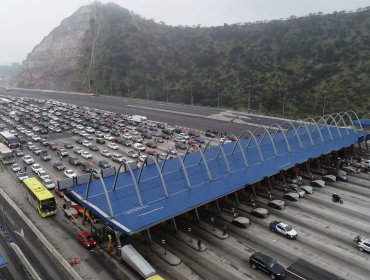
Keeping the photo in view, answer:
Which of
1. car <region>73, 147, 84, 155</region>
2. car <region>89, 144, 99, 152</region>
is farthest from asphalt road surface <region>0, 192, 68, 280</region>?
car <region>89, 144, 99, 152</region>

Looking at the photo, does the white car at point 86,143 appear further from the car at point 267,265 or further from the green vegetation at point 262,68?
the green vegetation at point 262,68

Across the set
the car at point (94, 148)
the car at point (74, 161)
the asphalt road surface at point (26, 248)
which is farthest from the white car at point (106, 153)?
the asphalt road surface at point (26, 248)

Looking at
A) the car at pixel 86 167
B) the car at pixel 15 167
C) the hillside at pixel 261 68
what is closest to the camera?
the car at pixel 86 167

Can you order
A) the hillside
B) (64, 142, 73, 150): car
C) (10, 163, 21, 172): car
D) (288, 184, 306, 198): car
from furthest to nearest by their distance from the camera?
the hillside
(64, 142, 73, 150): car
(10, 163, 21, 172): car
(288, 184, 306, 198): car

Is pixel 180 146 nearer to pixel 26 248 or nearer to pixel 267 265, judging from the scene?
pixel 26 248

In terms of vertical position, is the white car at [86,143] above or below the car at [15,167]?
above

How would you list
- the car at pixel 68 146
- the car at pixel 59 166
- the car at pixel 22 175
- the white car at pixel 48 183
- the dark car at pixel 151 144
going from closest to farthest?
1. the white car at pixel 48 183
2. the car at pixel 22 175
3. the car at pixel 59 166
4. the dark car at pixel 151 144
5. the car at pixel 68 146

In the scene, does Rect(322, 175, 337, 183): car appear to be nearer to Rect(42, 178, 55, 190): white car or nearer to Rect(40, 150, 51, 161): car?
Rect(42, 178, 55, 190): white car

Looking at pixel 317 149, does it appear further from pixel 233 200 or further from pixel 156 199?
pixel 156 199

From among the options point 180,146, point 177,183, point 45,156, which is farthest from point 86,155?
point 177,183
